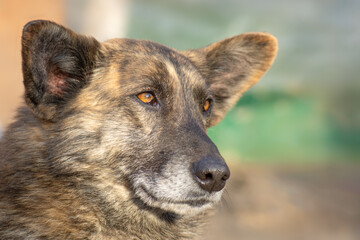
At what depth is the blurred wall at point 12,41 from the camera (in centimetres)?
1020

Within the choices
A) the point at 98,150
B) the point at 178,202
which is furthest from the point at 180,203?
the point at 98,150

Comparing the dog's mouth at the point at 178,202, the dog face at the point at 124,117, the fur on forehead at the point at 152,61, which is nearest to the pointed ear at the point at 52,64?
the dog face at the point at 124,117

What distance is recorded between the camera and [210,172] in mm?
2916

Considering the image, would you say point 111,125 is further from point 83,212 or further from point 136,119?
point 83,212

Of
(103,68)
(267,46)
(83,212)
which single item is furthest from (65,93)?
(267,46)

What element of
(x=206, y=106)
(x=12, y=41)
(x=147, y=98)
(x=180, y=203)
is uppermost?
(x=147, y=98)

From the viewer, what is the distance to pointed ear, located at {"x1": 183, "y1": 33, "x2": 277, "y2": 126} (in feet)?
14.3

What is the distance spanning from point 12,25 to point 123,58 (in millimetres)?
8424

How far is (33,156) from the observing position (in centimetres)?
317

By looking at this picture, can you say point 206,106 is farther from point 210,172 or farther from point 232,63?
point 210,172

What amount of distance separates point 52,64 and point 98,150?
0.68 meters

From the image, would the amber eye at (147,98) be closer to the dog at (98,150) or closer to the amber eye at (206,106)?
the dog at (98,150)

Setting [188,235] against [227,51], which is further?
[227,51]

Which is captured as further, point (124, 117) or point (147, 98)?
point (147, 98)
